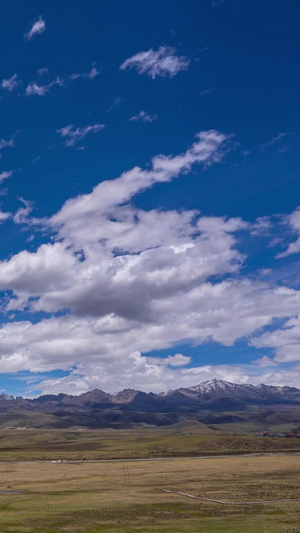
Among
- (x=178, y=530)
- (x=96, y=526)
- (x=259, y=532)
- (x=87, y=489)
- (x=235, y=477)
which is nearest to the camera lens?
(x=259, y=532)

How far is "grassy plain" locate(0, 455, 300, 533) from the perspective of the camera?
5147 cm

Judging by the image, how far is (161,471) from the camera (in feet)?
415

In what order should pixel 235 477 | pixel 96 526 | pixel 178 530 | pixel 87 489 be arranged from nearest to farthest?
pixel 178 530, pixel 96 526, pixel 87 489, pixel 235 477

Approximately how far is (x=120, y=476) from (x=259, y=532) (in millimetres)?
77306

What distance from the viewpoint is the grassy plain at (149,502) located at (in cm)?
5147

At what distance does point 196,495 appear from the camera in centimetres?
7700

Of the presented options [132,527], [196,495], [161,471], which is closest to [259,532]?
[132,527]

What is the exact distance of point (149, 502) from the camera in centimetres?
7056

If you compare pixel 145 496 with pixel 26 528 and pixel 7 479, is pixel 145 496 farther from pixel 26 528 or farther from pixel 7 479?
pixel 7 479

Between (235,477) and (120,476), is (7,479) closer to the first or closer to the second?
(120,476)

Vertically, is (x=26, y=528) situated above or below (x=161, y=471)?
above

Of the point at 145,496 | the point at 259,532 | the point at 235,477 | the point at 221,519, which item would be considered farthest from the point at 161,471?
the point at 259,532

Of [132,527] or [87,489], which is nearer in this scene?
[132,527]

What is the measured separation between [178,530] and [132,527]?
199 inches
